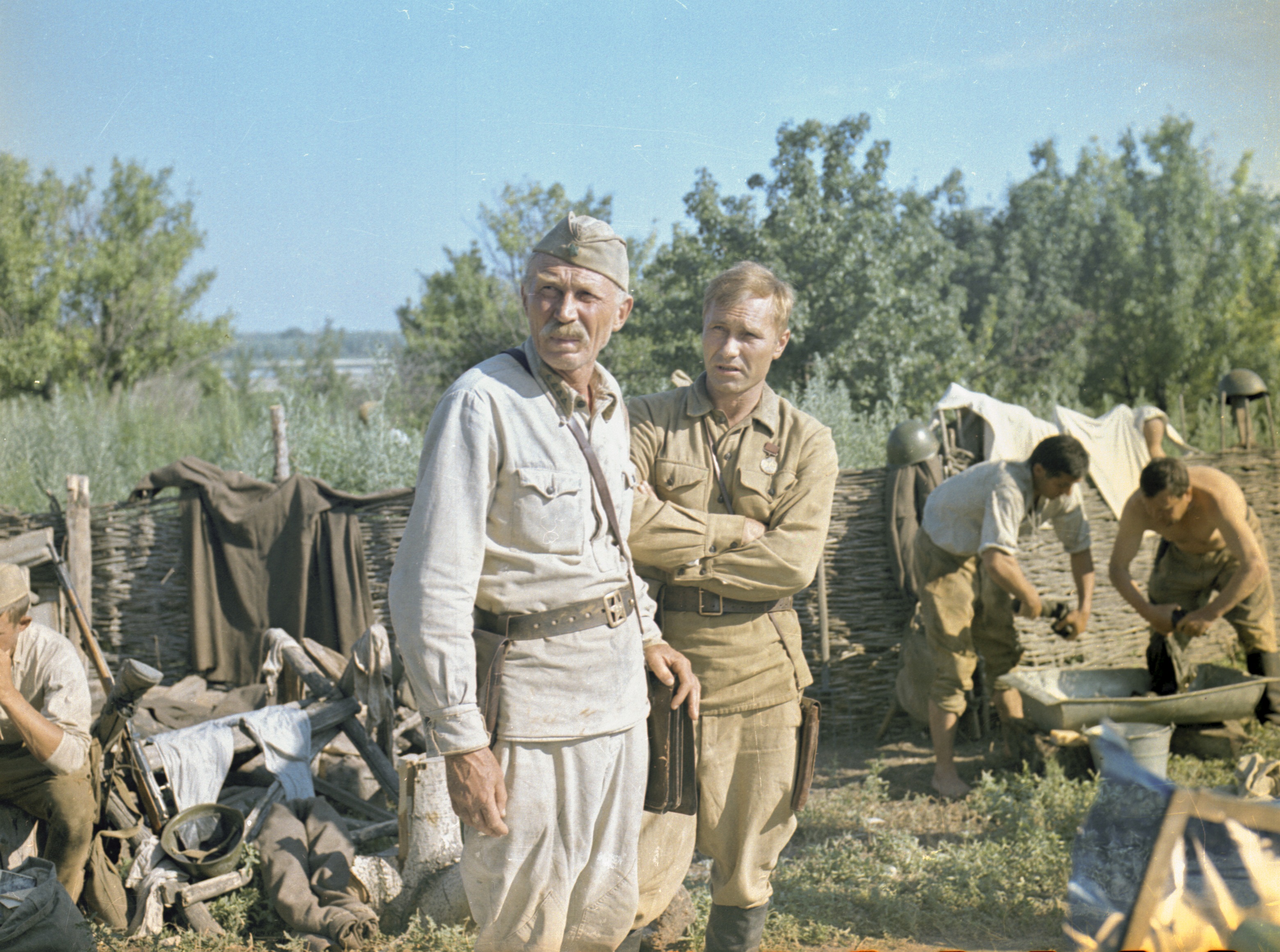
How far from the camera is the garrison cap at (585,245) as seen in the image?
230 cm

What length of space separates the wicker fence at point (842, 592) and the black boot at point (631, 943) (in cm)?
430

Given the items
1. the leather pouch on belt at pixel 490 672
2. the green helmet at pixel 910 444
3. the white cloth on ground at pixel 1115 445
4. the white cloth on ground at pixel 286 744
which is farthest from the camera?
the white cloth on ground at pixel 1115 445

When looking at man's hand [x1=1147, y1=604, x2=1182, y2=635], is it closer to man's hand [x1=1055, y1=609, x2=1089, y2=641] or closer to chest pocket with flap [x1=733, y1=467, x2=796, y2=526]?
man's hand [x1=1055, y1=609, x2=1089, y2=641]

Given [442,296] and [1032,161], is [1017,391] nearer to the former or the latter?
[1032,161]

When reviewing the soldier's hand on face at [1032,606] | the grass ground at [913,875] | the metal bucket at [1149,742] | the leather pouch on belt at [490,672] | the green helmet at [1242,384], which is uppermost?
the green helmet at [1242,384]

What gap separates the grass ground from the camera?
3.96 meters

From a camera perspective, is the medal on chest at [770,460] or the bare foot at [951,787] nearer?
the medal on chest at [770,460]

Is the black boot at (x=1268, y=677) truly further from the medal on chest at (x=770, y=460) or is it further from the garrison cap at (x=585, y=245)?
the garrison cap at (x=585, y=245)

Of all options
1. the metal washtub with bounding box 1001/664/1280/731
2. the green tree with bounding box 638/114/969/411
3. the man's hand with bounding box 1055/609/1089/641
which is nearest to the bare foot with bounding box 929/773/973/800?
the metal washtub with bounding box 1001/664/1280/731

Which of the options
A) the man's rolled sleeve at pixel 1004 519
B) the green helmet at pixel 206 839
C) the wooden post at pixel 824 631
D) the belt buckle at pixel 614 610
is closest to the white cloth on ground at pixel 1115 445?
the wooden post at pixel 824 631

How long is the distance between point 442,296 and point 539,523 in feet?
61.5

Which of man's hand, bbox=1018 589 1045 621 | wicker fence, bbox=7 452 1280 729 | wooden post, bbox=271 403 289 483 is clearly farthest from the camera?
wooden post, bbox=271 403 289 483

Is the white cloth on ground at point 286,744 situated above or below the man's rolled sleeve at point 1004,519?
below

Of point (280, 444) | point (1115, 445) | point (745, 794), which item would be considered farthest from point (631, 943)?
point (1115, 445)
